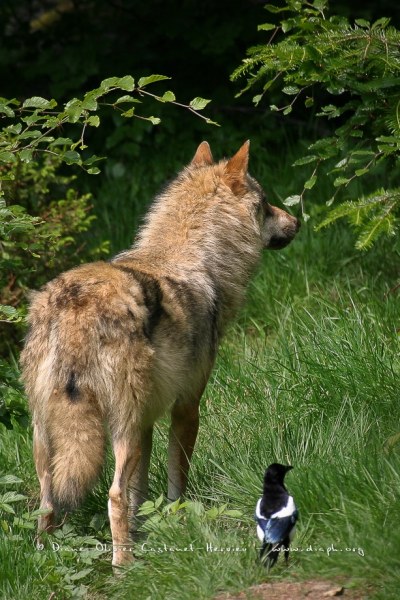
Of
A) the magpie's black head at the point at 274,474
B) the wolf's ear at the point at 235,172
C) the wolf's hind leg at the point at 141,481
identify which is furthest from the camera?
the wolf's ear at the point at 235,172

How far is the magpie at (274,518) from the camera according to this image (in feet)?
13.2

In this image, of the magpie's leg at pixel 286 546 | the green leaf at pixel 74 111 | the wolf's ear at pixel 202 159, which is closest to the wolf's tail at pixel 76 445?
the magpie's leg at pixel 286 546

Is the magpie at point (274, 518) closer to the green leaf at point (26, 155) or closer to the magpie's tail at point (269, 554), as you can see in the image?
the magpie's tail at point (269, 554)

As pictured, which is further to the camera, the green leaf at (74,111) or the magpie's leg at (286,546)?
the green leaf at (74,111)

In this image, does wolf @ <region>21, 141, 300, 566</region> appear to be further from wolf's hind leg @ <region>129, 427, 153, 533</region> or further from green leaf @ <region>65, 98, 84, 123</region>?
green leaf @ <region>65, 98, 84, 123</region>

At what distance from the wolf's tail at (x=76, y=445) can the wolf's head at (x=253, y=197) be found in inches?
74.0

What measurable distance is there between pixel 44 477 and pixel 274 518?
55.0 inches

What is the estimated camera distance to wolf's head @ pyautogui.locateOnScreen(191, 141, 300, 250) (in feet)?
19.6

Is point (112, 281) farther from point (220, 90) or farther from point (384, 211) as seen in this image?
point (220, 90)

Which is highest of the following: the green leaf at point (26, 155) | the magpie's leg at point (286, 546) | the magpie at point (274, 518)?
the green leaf at point (26, 155)

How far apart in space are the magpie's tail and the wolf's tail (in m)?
0.90

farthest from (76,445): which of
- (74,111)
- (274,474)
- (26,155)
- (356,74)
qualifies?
(356,74)

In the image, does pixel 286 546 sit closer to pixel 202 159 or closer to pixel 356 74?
pixel 356 74

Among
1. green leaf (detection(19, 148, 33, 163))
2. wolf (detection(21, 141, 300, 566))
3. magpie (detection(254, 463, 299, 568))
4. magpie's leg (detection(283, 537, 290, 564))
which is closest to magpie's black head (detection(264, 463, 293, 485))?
magpie (detection(254, 463, 299, 568))
